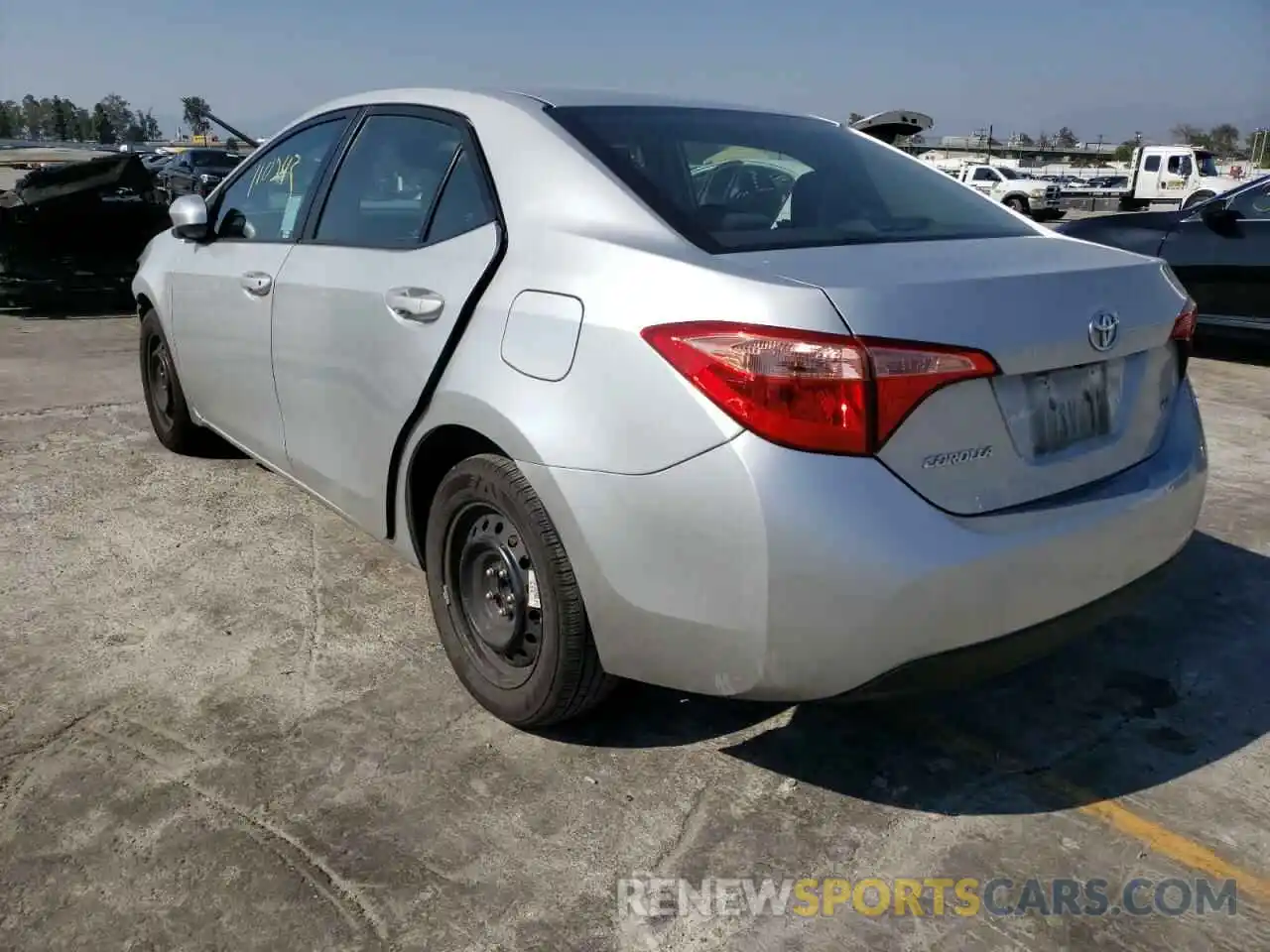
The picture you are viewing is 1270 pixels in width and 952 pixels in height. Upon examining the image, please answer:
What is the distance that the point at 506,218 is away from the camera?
2.55 m

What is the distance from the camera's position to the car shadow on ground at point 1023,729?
99.0 inches

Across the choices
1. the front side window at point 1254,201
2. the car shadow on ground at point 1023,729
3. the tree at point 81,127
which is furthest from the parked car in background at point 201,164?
the tree at point 81,127

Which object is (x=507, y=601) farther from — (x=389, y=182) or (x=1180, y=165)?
(x=1180, y=165)

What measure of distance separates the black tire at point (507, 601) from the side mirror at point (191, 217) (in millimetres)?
1980

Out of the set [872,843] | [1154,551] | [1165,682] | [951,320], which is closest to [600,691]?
[872,843]

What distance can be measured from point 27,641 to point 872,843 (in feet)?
8.54

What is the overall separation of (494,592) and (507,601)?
0.21ft

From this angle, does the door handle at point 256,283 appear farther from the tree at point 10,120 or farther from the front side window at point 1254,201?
the tree at point 10,120

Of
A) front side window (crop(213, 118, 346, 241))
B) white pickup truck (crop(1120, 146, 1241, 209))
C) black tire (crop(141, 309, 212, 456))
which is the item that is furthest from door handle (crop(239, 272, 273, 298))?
white pickup truck (crop(1120, 146, 1241, 209))

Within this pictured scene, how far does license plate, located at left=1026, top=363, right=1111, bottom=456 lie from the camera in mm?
2160

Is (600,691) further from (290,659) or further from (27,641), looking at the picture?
(27,641)

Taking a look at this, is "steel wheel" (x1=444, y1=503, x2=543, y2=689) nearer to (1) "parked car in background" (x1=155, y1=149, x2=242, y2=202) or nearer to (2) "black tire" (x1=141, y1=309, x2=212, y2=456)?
(2) "black tire" (x1=141, y1=309, x2=212, y2=456)

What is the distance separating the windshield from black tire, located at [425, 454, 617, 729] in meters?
24.7

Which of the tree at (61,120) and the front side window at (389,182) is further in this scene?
the tree at (61,120)
